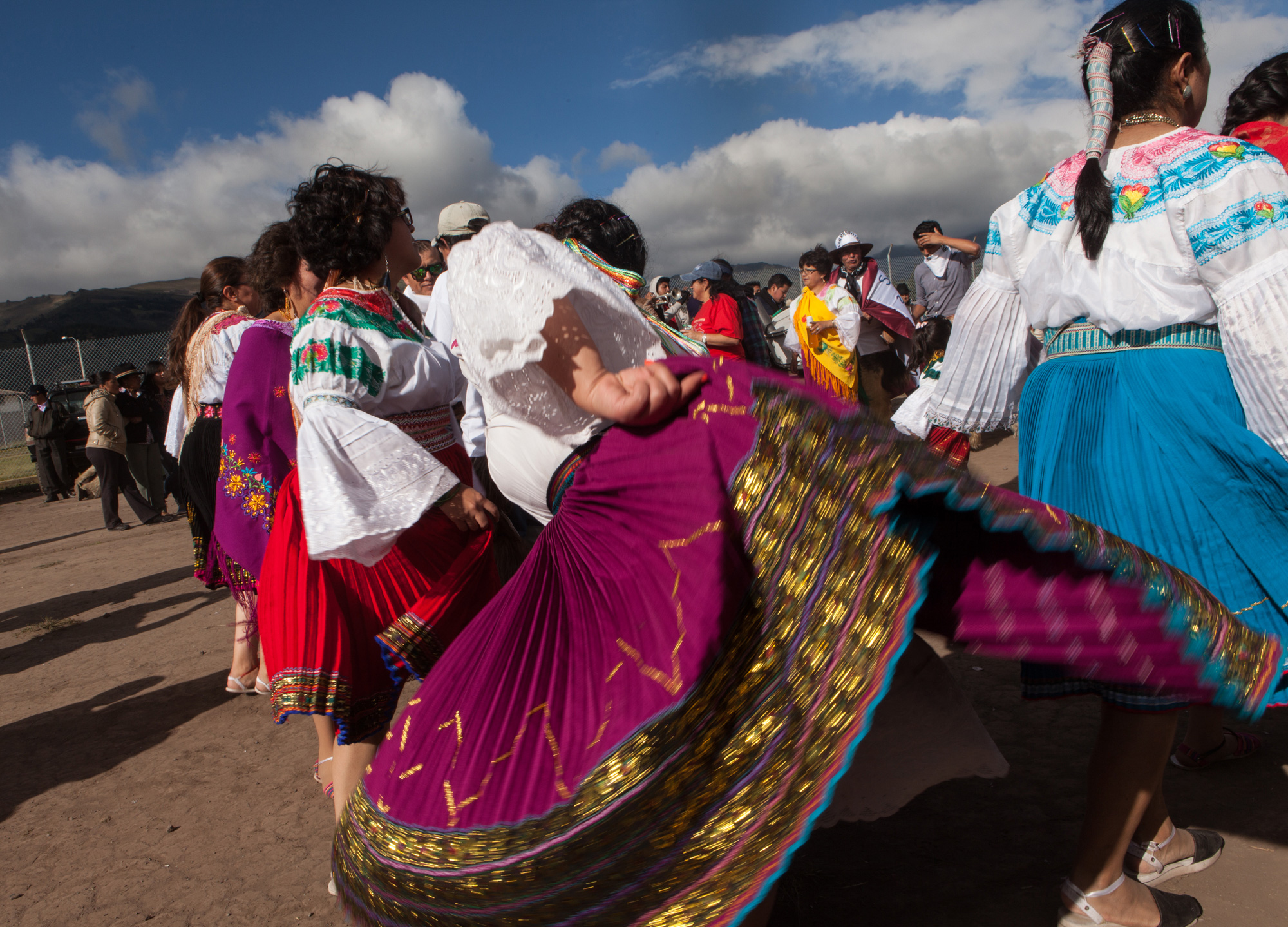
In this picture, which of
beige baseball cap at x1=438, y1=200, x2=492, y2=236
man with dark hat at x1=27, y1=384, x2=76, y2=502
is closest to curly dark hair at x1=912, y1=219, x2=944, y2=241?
beige baseball cap at x1=438, y1=200, x2=492, y2=236

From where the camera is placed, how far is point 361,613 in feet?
7.04

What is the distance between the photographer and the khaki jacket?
975 cm

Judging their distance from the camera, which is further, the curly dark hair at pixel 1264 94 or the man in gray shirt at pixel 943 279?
the man in gray shirt at pixel 943 279

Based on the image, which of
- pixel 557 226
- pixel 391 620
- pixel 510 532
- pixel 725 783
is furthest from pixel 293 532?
pixel 725 783

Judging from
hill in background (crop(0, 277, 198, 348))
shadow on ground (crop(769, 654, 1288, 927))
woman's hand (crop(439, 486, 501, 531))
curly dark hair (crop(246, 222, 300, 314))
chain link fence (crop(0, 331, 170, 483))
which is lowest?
shadow on ground (crop(769, 654, 1288, 927))

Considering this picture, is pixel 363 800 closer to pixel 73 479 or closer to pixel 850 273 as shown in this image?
pixel 850 273

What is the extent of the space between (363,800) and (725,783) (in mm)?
694

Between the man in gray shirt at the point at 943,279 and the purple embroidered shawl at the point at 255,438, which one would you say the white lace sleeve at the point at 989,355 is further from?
the man in gray shirt at the point at 943,279

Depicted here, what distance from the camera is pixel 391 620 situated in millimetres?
2152

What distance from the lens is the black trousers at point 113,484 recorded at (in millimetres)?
9867

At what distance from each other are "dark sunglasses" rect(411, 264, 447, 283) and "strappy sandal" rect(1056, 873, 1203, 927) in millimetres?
4367

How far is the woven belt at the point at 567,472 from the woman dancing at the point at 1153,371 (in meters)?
1.07

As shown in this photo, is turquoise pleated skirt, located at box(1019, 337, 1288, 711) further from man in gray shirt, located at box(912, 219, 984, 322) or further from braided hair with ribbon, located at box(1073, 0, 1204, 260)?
man in gray shirt, located at box(912, 219, 984, 322)

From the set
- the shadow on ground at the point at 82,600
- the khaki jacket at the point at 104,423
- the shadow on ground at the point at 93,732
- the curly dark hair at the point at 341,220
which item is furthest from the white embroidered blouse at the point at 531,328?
the khaki jacket at the point at 104,423
